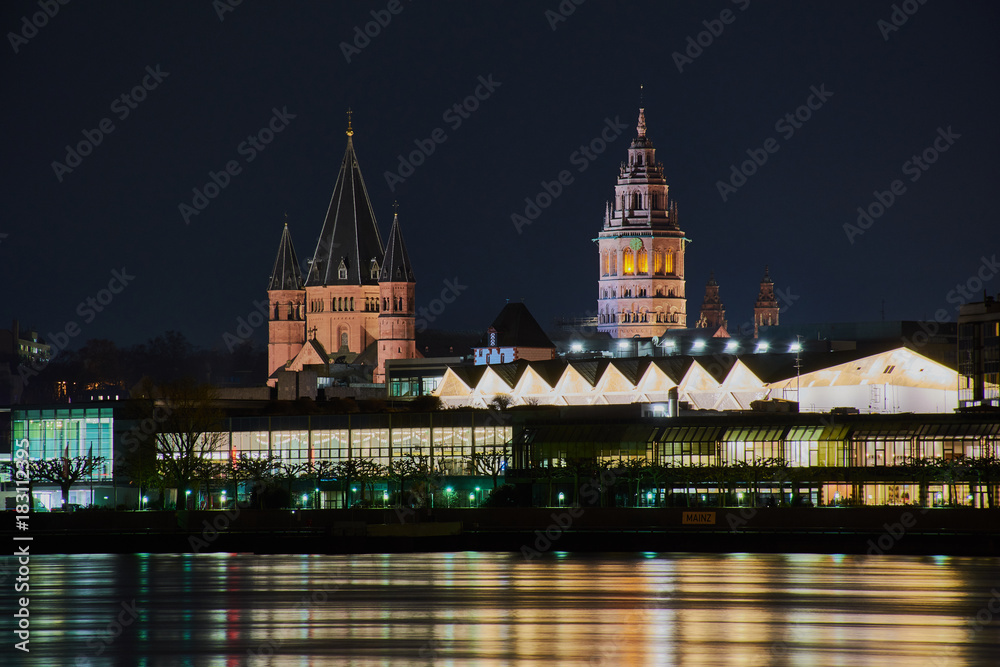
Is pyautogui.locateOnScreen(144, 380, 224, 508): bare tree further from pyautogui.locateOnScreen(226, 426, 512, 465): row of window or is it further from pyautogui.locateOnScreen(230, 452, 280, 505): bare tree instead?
pyautogui.locateOnScreen(226, 426, 512, 465): row of window

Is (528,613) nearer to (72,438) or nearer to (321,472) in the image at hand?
(321,472)

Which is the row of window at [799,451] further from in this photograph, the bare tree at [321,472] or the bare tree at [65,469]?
the bare tree at [65,469]

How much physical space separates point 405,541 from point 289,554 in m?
6.00

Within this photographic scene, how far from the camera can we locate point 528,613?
4875 centimetres

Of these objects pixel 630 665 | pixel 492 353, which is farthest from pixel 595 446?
pixel 492 353

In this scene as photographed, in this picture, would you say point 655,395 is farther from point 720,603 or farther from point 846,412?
point 720,603

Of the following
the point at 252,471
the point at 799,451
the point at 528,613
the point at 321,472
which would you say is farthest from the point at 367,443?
the point at 528,613

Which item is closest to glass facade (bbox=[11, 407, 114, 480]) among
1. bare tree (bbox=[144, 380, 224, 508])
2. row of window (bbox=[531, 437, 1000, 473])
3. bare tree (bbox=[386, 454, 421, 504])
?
bare tree (bbox=[144, 380, 224, 508])

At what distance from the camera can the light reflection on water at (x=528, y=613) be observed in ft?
132

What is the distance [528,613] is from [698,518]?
35.6 meters

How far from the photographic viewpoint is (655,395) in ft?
460

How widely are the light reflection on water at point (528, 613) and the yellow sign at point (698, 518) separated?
1108cm

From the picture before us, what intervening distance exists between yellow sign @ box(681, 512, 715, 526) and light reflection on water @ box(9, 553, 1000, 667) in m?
11.1

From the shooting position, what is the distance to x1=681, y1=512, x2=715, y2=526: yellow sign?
83000 millimetres
